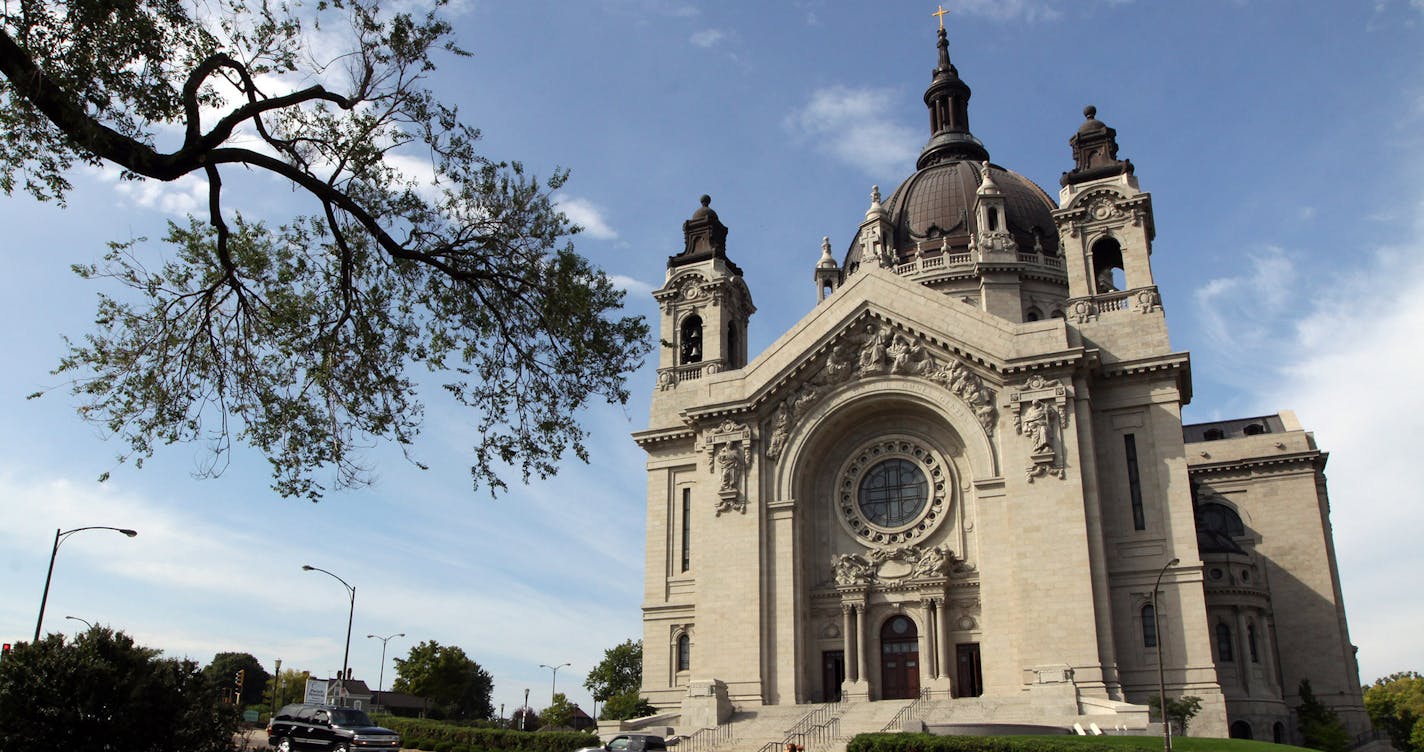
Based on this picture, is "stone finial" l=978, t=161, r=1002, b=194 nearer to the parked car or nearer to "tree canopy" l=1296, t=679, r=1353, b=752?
"tree canopy" l=1296, t=679, r=1353, b=752

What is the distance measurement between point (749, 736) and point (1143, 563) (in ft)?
47.3

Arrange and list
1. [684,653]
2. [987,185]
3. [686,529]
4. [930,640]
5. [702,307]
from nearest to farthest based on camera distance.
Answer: [930,640]
[684,653]
[686,529]
[702,307]
[987,185]

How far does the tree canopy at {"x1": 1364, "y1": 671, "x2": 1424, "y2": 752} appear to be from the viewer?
56.6m

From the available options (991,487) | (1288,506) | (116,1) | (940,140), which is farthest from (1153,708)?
(940,140)

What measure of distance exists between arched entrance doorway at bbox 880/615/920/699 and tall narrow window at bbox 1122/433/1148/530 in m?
8.53

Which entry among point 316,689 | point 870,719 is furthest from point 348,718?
point 316,689

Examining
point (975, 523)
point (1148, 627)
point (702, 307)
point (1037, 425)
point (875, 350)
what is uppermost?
point (702, 307)

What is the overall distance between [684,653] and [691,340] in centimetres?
1400

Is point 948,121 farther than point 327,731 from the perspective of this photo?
Yes

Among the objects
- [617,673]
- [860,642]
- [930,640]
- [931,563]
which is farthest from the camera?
[617,673]

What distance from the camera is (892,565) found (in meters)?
39.7

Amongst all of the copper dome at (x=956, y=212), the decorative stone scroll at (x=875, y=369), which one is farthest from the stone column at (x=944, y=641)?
the copper dome at (x=956, y=212)

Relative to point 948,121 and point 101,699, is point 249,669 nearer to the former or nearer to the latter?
point 948,121

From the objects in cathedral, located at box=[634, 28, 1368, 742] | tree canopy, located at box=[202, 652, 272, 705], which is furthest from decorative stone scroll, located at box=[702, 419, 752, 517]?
tree canopy, located at box=[202, 652, 272, 705]
